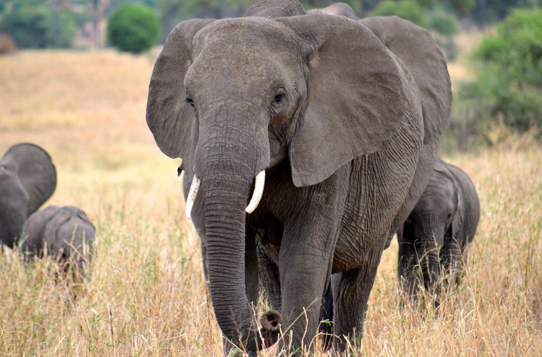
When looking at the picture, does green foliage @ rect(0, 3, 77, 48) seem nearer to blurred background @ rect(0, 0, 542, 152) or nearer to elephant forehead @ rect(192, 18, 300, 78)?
blurred background @ rect(0, 0, 542, 152)

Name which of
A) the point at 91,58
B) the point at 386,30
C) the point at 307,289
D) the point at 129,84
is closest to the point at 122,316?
the point at 307,289

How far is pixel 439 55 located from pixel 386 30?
0.45 meters

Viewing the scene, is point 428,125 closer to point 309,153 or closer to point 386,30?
point 386,30

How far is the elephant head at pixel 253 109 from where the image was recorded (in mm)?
2779

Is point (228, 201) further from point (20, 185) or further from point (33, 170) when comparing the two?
point (33, 170)

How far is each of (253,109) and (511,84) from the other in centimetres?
1302

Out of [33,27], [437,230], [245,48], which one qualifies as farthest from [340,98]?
A: [33,27]

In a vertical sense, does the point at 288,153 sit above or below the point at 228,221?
above

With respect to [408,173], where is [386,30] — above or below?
above

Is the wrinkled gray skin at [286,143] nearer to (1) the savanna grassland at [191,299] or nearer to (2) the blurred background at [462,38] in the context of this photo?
(1) the savanna grassland at [191,299]

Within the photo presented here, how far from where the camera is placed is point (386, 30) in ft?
15.1

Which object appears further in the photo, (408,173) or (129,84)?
(129,84)

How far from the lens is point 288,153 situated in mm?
3041

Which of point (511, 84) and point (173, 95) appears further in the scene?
point (511, 84)
